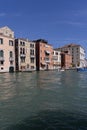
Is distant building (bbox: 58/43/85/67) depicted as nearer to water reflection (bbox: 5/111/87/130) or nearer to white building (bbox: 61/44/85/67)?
white building (bbox: 61/44/85/67)

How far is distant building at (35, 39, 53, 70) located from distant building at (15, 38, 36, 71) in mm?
3749

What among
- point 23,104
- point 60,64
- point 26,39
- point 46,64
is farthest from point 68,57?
point 23,104

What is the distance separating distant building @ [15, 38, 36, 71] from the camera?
79.3 m

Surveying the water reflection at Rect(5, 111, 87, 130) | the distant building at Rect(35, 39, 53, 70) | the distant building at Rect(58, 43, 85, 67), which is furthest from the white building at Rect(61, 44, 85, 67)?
the water reflection at Rect(5, 111, 87, 130)

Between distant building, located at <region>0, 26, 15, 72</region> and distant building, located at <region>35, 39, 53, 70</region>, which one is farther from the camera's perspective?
distant building, located at <region>35, 39, 53, 70</region>

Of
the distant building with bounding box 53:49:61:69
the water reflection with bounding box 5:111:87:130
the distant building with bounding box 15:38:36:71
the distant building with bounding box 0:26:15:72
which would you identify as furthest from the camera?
the distant building with bounding box 53:49:61:69

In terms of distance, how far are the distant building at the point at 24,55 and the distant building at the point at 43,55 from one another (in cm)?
375

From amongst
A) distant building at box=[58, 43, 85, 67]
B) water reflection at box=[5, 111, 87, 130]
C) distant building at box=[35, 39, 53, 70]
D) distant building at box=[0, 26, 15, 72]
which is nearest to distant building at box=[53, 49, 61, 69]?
distant building at box=[35, 39, 53, 70]

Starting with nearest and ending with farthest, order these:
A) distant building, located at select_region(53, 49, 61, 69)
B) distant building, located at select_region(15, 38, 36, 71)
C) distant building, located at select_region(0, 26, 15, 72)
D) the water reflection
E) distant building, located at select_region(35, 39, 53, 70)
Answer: the water reflection
distant building, located at select_region(0, 26, 15, 72)
distant building, located at select_region(15, 38, 36, 71)
distant building, located at select_region(35, 39, 53, 70)
distant building, located at select_region(53, 49, 61, 69)

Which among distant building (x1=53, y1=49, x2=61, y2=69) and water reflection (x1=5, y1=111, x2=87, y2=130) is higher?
distant building (x1=53, y1=49, x2=61, y2=69)

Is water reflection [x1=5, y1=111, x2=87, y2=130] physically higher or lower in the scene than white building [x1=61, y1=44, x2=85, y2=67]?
lower

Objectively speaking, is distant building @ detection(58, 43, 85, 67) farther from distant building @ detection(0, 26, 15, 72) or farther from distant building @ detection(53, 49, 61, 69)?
distant building @ detection(0, 26, 15, 72)

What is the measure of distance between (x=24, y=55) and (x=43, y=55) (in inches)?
563

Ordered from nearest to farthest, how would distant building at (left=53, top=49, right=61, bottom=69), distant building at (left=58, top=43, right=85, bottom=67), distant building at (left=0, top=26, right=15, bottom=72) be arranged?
distant building at (left=0, top=26, right=15, bottom=72)
distant building at (left=53, top=49, right=61, bottom=69)
distant building at (left=58, top=43, right=85, bottom=67)
